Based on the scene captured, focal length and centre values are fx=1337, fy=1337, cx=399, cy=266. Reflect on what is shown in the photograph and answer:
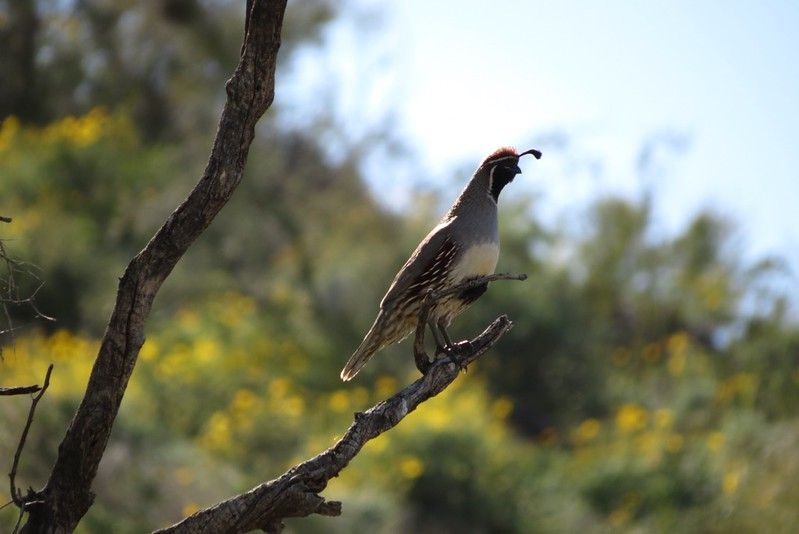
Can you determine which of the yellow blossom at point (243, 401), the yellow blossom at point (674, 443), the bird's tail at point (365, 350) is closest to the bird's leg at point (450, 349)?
the bird's tail at point (365, 350)

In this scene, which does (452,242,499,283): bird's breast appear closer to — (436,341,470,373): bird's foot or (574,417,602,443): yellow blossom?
(436,341,470,373): bird's foot

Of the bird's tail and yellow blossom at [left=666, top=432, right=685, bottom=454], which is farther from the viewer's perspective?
yellow blossom at [left=666, top=432, right=685, bottom=454]

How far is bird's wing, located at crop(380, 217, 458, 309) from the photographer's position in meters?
5.56

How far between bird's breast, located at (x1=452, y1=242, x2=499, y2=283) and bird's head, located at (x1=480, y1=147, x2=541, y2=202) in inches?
17.6

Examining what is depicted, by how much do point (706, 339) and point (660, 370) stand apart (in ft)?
4.32

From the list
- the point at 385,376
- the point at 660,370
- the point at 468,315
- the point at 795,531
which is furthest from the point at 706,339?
the point at 795,531

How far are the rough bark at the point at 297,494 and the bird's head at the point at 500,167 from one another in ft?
5.12

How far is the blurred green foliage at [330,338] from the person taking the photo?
9930 mm

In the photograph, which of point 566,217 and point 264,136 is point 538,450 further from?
point 264,136

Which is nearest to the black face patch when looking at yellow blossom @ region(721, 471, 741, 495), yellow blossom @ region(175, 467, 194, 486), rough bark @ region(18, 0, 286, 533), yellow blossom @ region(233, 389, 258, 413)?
rough bark @ region(18, 0, 286, 533)

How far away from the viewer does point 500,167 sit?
587cm

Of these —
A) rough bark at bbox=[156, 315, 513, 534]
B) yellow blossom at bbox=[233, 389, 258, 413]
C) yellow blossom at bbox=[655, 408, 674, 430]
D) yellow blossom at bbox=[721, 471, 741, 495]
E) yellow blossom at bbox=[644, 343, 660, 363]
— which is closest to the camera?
rough bark at bbox=[156, 315, 513, 534]

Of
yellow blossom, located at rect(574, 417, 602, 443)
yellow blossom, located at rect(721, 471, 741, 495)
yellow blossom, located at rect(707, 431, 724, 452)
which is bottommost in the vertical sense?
yellow blossom, located at rect(721, 471, 741, 495)

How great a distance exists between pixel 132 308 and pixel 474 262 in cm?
192
